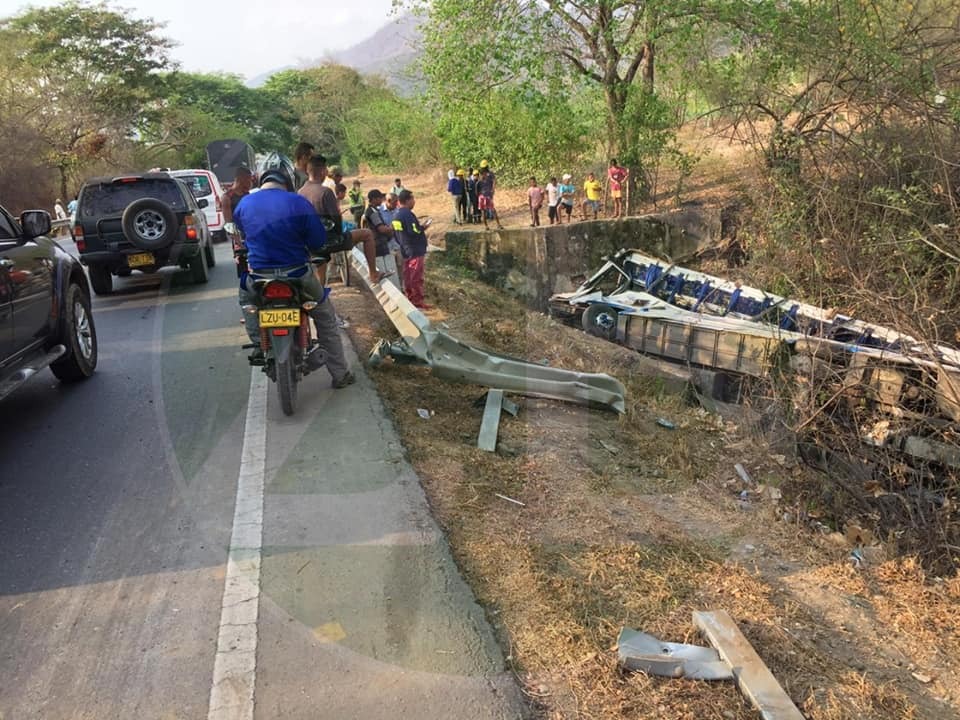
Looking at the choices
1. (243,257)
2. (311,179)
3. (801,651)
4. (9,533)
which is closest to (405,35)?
(311,179)

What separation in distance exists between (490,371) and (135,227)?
6755mm

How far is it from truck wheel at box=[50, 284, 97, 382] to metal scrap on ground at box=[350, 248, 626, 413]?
274cm

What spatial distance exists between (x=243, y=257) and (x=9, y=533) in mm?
3293

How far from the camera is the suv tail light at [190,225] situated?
11.3 m

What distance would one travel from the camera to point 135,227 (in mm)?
10406

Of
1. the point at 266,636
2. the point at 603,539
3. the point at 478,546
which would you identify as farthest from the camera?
the point at 603,539

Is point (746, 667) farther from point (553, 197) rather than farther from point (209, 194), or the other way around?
point (209, 194)

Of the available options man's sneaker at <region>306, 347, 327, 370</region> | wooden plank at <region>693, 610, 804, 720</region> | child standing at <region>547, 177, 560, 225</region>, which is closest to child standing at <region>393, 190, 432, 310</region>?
man's sneaker at <region>306, 347, 327, 370</region>

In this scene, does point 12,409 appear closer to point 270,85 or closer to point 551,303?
point 551,303

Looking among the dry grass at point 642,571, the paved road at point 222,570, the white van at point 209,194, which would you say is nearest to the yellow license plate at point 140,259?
the paved road at point 222,570

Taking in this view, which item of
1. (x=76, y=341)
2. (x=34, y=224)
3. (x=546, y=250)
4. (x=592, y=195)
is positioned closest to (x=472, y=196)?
(x=592, y=195)

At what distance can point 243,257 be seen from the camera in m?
6.81

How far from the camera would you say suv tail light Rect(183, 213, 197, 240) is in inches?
445

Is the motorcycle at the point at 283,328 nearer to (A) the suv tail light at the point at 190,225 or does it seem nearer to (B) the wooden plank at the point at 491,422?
(B) the wooden plank at the point at 491,422
